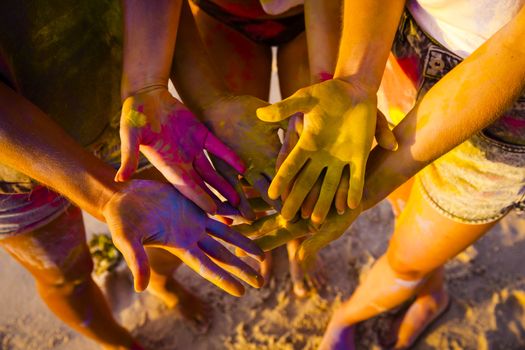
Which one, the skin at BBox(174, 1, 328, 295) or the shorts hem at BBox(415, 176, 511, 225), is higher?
the skin at BBox(174, 1, 328, 295)

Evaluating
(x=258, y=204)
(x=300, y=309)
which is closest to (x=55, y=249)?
(x=258, y=204)

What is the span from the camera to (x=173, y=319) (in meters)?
2.09

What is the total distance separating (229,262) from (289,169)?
0.29m


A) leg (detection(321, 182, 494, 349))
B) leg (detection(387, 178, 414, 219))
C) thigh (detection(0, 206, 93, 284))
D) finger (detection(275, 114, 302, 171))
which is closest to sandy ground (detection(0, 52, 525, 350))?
leg (detection(321, 182, 494, 349))

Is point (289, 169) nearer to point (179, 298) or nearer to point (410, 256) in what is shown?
point (410, 256)

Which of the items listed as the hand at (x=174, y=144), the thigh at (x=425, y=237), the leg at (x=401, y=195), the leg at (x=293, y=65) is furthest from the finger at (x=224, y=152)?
the leg at (x=401, y=195)

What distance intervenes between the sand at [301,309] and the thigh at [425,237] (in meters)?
0.66

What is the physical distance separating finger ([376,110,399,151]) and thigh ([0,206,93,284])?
1.01 m

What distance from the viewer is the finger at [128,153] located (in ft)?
3.45

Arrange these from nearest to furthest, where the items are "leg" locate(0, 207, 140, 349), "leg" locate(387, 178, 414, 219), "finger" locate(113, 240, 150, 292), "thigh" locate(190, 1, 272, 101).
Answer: "finger" locate(113, 240, 150, 292)
"leg" locate(0, 207, 140, 349)
"thigh" locate(190, 1, 272, 101)
"leg" locate(387, 178, 414, 219)

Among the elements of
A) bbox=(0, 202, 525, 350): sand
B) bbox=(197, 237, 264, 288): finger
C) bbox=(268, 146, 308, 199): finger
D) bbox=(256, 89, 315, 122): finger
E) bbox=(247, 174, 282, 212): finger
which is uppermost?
bbox=(256, 89, 315, 122): finger

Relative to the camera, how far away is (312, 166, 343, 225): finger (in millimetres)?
1135

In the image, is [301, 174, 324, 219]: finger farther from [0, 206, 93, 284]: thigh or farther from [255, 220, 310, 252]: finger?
[0, 206, 93, 284]: thigh

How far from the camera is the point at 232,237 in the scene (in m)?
1.15
